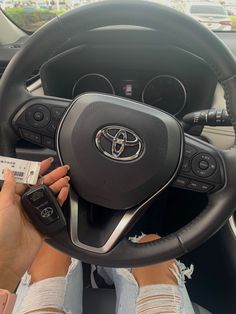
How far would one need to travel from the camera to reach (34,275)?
1035 millimetres

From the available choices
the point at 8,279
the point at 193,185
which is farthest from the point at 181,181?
the point at 8,279

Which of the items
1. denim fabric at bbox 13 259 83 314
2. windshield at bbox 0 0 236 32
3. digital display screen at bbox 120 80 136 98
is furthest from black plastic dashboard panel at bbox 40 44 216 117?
denim fabric at bbox 13 259 83 314

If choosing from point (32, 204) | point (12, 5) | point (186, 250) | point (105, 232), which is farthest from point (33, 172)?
point (12, 5)

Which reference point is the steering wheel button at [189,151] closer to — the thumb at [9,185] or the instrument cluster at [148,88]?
the thumb at [9,185]

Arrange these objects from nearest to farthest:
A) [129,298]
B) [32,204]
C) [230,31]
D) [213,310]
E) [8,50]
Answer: [32,204] → [129,298] → [213,310] → [8,50] → [230,31]

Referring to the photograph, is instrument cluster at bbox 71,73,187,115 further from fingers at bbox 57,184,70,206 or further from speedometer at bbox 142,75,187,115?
fingers at bbox 57,184,70,206

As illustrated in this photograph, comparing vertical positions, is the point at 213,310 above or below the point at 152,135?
below

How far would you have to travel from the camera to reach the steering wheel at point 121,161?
747 millimetres

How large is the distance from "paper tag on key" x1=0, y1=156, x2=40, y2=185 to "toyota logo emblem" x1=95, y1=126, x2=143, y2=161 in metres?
0.13

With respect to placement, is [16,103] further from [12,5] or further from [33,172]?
[12,5]

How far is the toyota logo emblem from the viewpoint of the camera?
2.45ft

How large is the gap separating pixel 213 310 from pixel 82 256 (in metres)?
0.61

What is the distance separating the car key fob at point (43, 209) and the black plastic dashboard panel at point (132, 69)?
0.52 m

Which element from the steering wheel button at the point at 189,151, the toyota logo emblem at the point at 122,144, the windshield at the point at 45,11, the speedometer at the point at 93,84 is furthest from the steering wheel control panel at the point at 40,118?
the windshield at the point at 45,11
